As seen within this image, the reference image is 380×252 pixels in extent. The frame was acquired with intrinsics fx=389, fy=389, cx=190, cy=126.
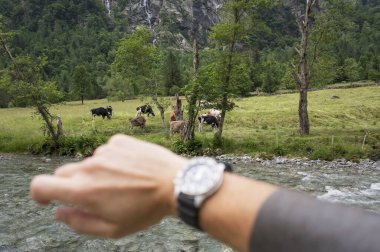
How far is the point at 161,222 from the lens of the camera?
30.1 feet

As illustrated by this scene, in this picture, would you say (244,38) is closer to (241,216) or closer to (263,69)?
(241,216)

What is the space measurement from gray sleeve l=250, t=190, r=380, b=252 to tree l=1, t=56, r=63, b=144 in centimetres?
2380

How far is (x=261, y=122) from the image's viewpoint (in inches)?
1283

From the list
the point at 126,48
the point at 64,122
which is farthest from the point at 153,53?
the point at 64,122

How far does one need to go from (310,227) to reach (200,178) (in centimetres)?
43

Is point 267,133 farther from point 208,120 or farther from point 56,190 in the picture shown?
point 56,190

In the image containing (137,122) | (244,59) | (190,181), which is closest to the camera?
(190,181)

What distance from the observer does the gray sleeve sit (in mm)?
1057

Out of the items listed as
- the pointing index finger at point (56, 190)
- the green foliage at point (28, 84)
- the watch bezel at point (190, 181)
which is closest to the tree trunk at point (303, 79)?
the green foliage at point (28, 84)

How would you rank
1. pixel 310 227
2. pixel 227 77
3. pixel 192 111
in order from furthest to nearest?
pixel 227 77 → pixel 192 111 → pixel 310 227

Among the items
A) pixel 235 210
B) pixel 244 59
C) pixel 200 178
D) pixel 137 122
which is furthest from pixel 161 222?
pixel 137 122

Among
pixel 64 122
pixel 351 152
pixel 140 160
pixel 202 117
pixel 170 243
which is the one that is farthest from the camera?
pixel 64 122

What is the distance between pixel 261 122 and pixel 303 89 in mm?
7128

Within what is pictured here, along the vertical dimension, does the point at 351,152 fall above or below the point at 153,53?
below
